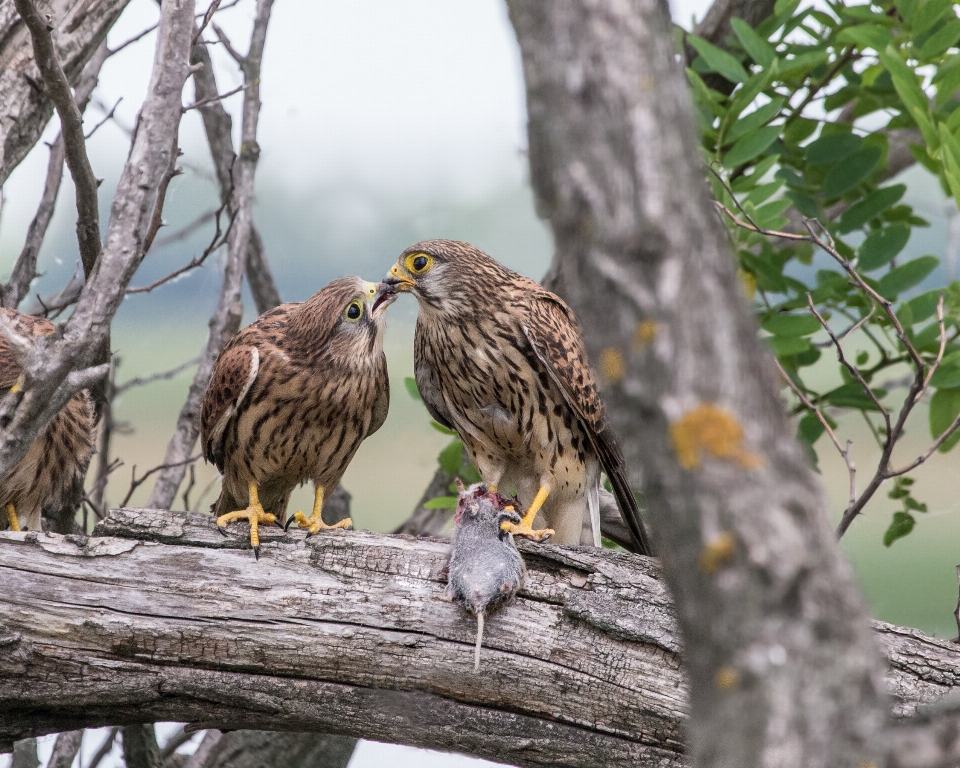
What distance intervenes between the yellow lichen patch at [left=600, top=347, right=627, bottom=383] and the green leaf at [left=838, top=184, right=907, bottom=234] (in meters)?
2.58

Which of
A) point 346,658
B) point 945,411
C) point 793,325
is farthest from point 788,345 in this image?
point 346,658

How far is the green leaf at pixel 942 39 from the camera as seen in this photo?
8.57 ft

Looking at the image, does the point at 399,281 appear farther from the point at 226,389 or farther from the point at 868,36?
the point at 868,36

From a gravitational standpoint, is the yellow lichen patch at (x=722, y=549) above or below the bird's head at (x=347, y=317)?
below

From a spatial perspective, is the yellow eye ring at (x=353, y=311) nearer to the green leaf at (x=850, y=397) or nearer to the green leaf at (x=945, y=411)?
the green leaf at (x=850, y=397)

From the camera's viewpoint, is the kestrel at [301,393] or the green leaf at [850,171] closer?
the kestrel at [301,393]

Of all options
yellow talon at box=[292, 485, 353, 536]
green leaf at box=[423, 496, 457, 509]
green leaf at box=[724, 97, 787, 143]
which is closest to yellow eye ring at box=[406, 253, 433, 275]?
yellow talon at box=[292, 485, 353, 536]

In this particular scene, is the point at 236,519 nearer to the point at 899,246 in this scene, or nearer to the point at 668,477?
the point at 668,477

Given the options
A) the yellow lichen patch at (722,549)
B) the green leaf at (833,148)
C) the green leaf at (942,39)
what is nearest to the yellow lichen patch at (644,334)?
the yellow lichen patch at (722,549)

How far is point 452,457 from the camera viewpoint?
3.56 metres

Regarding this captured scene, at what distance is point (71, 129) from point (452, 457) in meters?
1.82

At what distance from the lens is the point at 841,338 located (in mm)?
2697

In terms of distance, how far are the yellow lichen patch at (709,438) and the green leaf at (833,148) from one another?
2.58 meters

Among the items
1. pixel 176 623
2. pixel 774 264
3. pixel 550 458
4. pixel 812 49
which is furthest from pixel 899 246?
pixel 176 623
